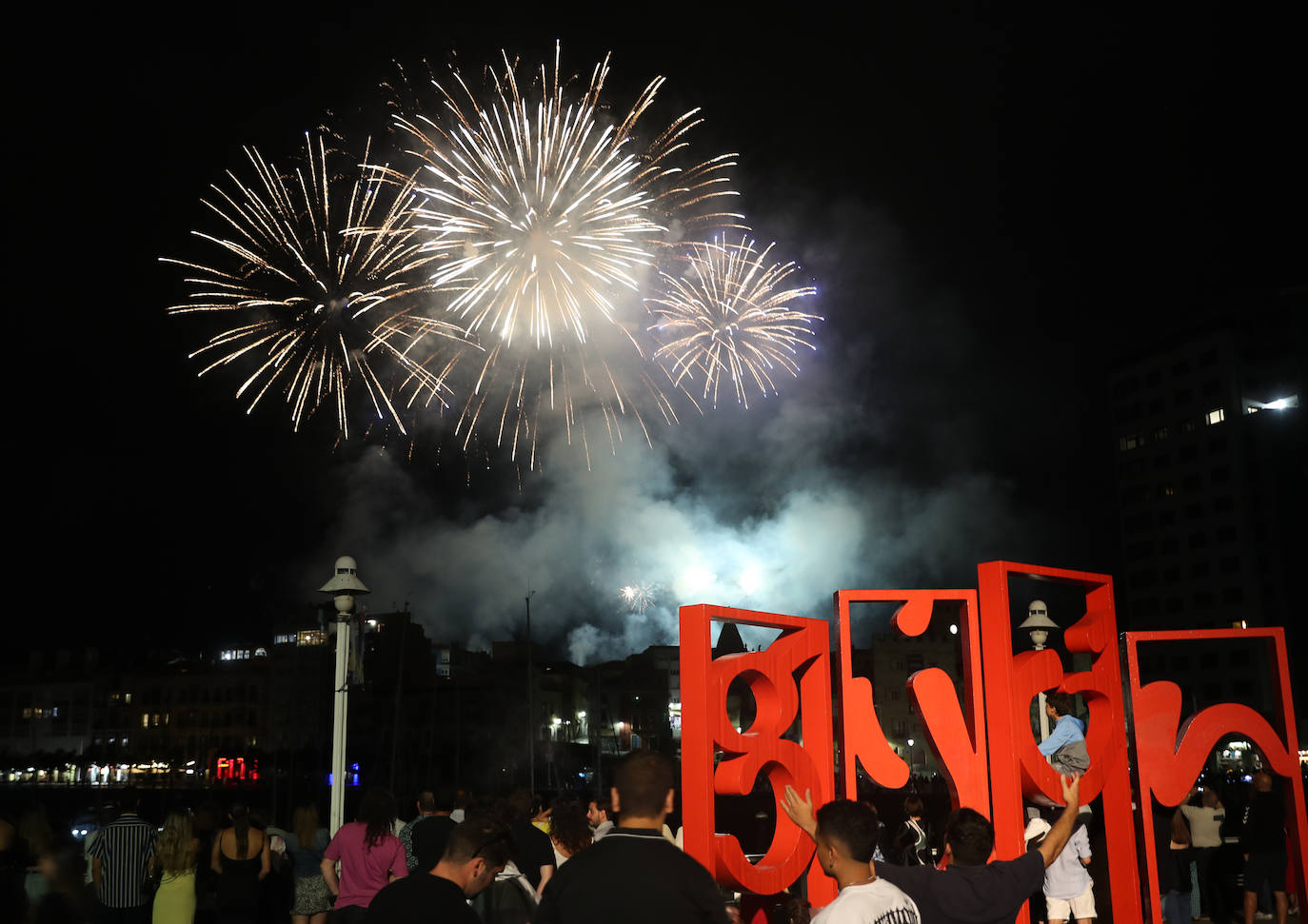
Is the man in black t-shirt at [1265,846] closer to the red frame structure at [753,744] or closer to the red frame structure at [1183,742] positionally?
the red frame structure at [1183,742]

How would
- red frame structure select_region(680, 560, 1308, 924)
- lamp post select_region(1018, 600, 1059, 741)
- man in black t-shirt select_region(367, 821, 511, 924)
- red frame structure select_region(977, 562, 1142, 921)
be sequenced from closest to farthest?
1. man in black t-shirt select_region(367, 821, 511, 924)
2. red frame structure select_region(680, 560, 1308, 924)
3. red frame structure select_region(977, 562, 1142, 921)
4. lamp post select_region(1018, 600, 1059, 741)

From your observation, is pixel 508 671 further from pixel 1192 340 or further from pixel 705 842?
pixel 705 842

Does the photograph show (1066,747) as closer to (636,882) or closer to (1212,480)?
(636,882)

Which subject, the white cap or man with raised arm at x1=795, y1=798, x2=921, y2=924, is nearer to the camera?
man with raised arm at x1=795, y1=798, x2=921, y2=924

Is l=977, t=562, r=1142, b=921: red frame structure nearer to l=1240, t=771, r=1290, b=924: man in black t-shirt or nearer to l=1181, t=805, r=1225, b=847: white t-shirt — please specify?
l=1240, t=771, r=1290, b=924: man in black t-shirt

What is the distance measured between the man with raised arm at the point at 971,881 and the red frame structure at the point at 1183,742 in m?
5.86

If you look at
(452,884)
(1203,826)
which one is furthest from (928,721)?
(1203,826)

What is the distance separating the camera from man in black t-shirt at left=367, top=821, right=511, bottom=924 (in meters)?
4.80

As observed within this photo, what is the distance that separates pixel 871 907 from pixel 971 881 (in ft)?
3.64

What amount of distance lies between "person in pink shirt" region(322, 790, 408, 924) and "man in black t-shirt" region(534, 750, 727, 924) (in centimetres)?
508

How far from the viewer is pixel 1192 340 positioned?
99.1 meters

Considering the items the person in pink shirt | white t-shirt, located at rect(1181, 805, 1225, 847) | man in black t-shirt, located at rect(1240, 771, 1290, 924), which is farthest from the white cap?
the person in pink shirt

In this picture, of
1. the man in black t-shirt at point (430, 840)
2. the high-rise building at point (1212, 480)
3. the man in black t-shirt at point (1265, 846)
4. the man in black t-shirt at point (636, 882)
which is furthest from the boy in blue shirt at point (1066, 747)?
the high-rise building at point (1212, 480)

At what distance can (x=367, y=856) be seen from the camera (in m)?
8.93
